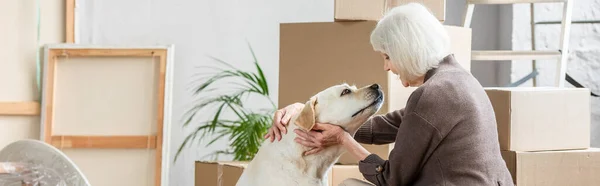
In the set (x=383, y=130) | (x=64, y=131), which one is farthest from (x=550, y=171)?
(x=64, y=131)

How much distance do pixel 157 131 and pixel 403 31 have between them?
1.97m

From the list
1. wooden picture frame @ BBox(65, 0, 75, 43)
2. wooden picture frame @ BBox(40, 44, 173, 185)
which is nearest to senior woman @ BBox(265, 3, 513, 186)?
wooden picture frame @ BBox(40, 44, 173, 185)

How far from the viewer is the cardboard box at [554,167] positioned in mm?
2668

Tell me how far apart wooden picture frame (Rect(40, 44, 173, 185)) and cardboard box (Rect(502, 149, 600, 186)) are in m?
1.65

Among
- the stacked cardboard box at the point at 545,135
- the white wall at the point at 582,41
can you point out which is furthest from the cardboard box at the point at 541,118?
the white wall at the point at 582,41

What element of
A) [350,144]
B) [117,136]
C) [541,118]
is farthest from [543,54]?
→ [117,136]

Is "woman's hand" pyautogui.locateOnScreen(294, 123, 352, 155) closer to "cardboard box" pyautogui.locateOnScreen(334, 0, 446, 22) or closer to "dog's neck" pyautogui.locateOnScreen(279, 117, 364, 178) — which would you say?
"dog's neck" pyautogui.locateOnScreen(279, 117, 364, 178)

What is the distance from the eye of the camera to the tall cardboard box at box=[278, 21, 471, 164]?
8.86 ft

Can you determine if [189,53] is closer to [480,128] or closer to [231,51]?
[231,51]

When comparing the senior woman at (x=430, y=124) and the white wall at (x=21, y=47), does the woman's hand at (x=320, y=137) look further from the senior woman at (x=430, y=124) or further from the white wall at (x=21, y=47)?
the white wall at (x=21, y=47)

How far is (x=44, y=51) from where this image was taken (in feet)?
12.6

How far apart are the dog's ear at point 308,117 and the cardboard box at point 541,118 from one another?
773 mm

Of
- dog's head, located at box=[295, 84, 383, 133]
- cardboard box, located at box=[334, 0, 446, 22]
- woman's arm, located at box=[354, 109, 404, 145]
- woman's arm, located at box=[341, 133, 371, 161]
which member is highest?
cardboard box, located at box=[334, 0, 446, 22]

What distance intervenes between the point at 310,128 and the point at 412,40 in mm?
323
